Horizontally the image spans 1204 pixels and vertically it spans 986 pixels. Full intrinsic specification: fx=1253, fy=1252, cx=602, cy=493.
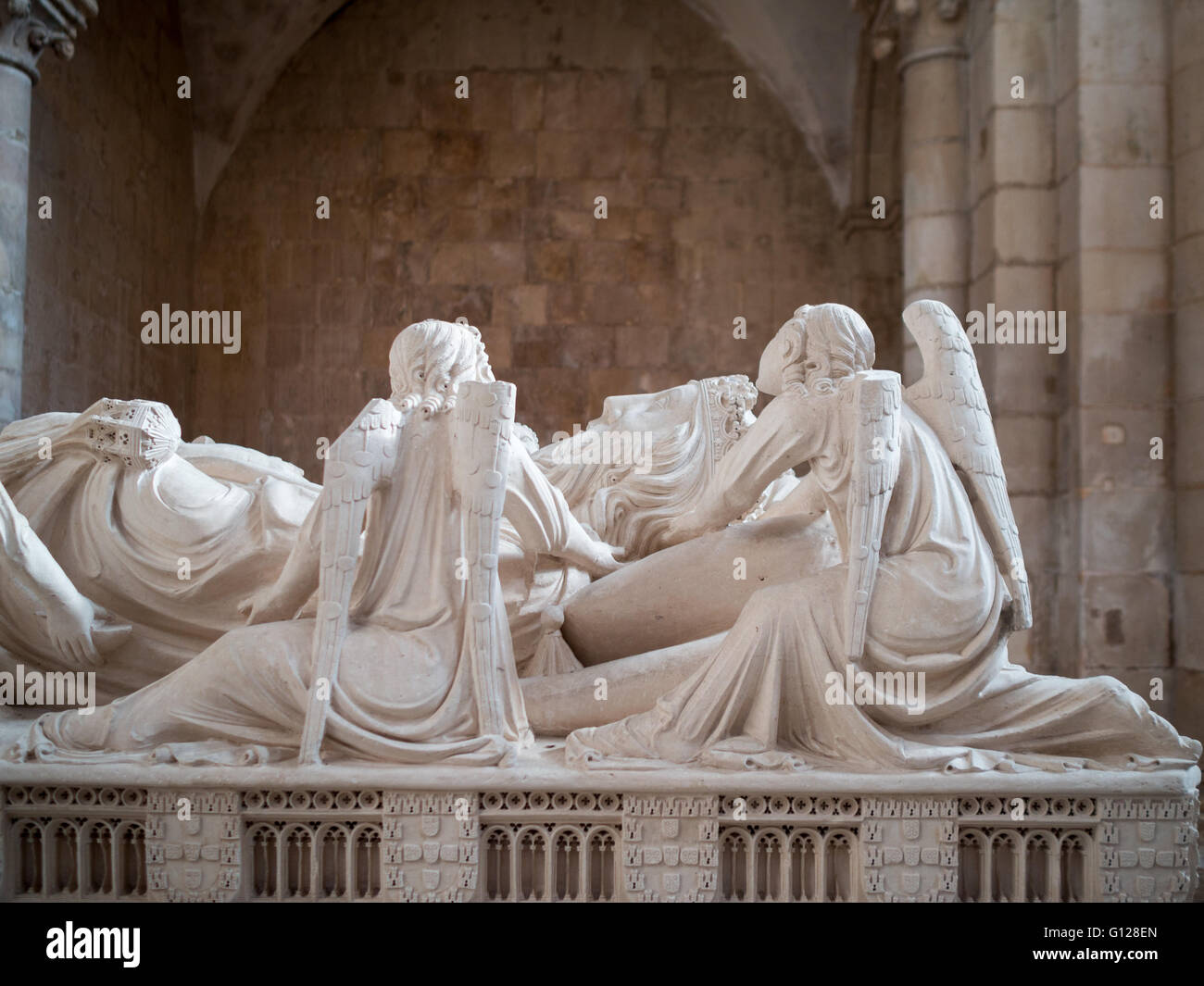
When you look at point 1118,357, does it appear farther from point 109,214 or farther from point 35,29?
point 109,214

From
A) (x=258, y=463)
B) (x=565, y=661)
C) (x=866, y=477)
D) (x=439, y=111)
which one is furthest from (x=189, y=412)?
(x=866, y=477)

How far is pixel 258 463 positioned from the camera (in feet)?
15.7

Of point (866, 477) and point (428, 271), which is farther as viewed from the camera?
point (428, 271)

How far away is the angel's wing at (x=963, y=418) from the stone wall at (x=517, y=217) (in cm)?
627

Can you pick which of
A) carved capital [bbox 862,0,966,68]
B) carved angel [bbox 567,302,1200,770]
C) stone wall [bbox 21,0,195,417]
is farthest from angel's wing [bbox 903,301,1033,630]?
stone wall [bbox 21,0,195,417]

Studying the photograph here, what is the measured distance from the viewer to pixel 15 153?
20.5 ft

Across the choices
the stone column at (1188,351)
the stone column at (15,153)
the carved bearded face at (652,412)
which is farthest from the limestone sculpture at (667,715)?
the stone column at (15,153)

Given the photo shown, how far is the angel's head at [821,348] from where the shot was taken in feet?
12.2

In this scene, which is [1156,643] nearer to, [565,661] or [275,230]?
[565,661]

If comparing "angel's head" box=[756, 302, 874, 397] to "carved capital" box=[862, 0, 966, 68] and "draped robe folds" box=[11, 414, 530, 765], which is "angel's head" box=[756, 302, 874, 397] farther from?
"carved capital" box=[862, 0, 966, 68]
